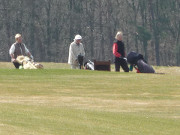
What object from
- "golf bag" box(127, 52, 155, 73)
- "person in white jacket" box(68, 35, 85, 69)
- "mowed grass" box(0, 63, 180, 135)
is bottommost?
"mowed grass" box(0, 63, 180, 135)

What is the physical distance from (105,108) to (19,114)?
3227mm

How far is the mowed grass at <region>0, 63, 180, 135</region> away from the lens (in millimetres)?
9766

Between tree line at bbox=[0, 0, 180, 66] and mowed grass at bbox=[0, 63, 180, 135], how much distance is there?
33.9 metres

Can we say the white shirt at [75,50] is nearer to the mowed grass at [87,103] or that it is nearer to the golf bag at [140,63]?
the golf bag at [140,63]

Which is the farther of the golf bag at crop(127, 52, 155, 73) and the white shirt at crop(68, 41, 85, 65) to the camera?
the white shirt at crop(68, 41, 85, 65)

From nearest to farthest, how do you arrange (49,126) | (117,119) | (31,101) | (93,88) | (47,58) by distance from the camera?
(49,126) < (117,119) < (31,101) < (93,88) < (47,58)

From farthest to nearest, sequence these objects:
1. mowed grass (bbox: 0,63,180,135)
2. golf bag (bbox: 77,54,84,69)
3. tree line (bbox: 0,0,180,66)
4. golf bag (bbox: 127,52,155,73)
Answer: tree line (bbox: 0,0,180,66), golf bag (bbox: 77,54,84,69), golf bag (bbox: 127,52,155,73), mowed grass (bbox: 0,63,180,135)

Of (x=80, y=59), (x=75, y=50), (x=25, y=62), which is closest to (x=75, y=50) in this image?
(x=75, y=50)

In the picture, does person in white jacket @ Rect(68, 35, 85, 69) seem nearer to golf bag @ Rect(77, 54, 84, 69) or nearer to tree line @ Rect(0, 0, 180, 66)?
golf bag @ Rect(77, 54, 84, 69)

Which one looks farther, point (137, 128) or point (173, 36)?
point (173, 36)

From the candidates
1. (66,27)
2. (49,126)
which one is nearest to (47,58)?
(66,27)

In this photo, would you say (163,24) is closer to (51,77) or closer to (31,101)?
(51,77)

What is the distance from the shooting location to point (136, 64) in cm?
2211

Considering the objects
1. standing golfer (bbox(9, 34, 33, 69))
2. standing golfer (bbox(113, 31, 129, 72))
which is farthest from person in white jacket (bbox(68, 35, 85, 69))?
standing golfer (bbox(9, 34, 33, 69))
